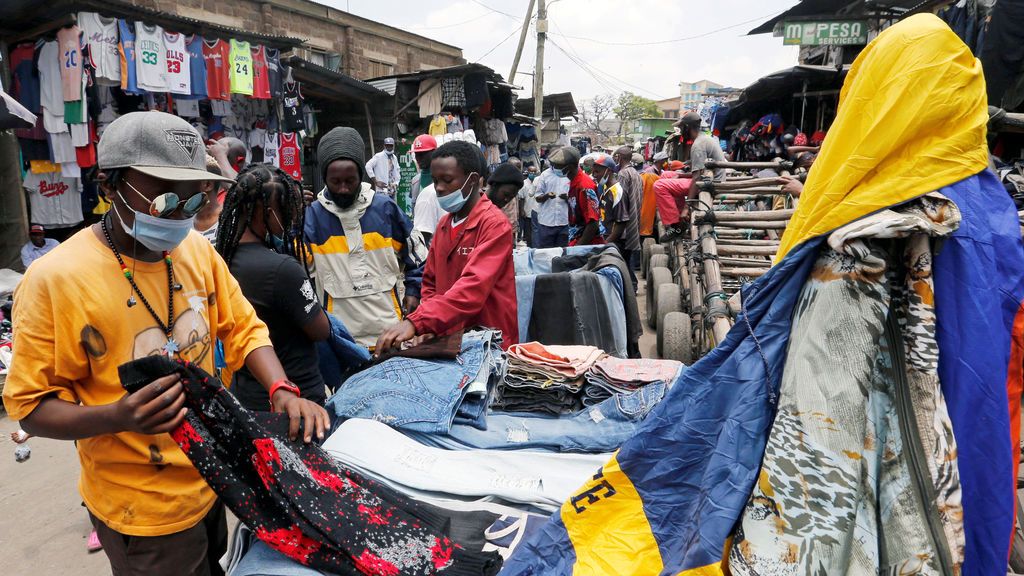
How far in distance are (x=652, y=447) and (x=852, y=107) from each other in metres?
0.86

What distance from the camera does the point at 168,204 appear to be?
152cm

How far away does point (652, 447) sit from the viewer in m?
1.48

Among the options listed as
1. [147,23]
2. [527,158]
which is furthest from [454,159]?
[527,158]

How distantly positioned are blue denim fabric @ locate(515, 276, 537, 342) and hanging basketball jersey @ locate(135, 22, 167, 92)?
5499mm

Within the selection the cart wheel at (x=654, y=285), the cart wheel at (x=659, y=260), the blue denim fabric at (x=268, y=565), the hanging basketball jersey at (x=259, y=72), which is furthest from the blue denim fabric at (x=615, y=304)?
the hanging basketball jersey at (x=259, y=72)

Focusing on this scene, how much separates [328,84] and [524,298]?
8.14 meters

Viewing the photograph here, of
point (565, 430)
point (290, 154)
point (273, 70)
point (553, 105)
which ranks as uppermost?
point (553, 105)

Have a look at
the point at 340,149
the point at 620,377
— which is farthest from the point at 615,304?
the point at 340,149

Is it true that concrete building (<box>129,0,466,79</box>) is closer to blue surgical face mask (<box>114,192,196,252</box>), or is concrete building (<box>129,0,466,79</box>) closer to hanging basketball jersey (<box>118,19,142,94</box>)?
hanging basketball jersey (<box>118,19,142,94</box>)

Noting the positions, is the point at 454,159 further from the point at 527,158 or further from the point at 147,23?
the point at 527,158

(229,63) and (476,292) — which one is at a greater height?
(229,63)

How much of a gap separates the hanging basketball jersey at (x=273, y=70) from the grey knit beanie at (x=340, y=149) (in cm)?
603

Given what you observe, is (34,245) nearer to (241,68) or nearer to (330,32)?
(241,68)

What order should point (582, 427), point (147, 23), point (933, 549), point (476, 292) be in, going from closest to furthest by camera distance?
point (933, 549)
point (582, 427)
point (476, 292)
point (147, 23)
